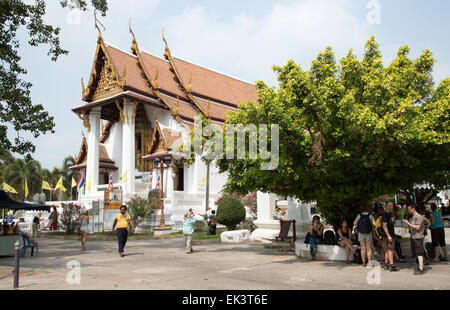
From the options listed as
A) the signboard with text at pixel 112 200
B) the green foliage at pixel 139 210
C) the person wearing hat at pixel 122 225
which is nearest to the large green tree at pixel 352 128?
the person wearing hat at pixel 122 225

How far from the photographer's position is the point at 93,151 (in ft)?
96.4

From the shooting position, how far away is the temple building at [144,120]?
2700 centimetres

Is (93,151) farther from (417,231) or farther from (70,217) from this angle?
(417,231)

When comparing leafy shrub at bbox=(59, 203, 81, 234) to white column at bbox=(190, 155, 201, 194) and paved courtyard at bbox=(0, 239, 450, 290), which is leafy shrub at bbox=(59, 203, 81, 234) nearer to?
paved courtyard at bbox=(0, 239, 450, 290)

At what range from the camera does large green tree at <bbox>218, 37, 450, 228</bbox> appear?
756cm

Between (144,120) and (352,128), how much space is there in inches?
1049

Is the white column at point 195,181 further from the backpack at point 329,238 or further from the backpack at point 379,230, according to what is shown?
the backpack at point 379,230

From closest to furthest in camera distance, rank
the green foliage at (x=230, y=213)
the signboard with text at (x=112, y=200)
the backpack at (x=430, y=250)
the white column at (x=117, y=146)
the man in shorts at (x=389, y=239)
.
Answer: the man in shorts at (x=389, y=239) → the backpack at (x=430, y=250) → the green foliage at (x=230, y=213) → the signboard with text at (x=112, y=200) → the white column at (x=117, y=146)

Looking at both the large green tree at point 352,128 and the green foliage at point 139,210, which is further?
the green foliage at point 139,210

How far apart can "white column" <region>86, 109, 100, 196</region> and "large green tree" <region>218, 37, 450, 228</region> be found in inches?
844

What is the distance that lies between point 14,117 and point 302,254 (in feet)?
32.5

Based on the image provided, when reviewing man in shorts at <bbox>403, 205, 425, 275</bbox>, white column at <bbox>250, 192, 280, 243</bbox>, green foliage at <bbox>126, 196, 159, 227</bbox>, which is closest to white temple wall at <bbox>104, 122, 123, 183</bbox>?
green foliage at <bbox>126, 196, 159, 227</bbox>

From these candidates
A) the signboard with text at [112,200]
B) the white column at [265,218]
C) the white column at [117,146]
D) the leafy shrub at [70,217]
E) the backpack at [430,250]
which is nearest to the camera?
the backpack at [430,250]

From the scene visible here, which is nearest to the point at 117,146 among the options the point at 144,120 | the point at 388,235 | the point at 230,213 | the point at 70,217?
the point at 144,120
